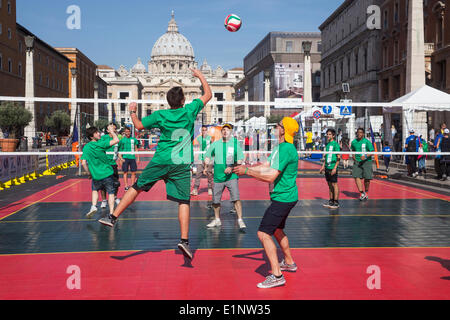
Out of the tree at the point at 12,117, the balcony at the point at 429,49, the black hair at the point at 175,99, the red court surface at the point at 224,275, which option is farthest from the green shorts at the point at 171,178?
the tree at the point at 12,117

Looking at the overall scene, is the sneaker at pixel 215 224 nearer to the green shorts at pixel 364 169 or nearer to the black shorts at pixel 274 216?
the black shorts at pixel 274 216

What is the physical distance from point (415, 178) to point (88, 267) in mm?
14429

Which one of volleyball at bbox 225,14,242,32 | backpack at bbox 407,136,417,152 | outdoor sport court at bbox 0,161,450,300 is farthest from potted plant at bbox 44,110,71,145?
outdoor sport court at bbox 0,161,450,300

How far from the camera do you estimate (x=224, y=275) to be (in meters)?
5.54

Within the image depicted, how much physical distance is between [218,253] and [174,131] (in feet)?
6.67

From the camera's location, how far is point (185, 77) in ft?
593

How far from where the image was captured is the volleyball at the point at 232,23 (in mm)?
14281

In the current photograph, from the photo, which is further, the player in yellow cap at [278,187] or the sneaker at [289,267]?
the sneaker at [289,267]

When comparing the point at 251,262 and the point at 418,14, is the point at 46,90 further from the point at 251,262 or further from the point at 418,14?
the point at 251,262

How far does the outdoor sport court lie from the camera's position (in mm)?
4992

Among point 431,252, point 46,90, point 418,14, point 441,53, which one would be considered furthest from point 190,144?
point 46,90

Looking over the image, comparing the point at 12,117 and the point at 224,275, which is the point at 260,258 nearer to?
the point at 224,275

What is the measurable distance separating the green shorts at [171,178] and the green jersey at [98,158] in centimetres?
361

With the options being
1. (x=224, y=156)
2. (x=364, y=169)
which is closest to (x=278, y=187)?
(x=224, y=156)
